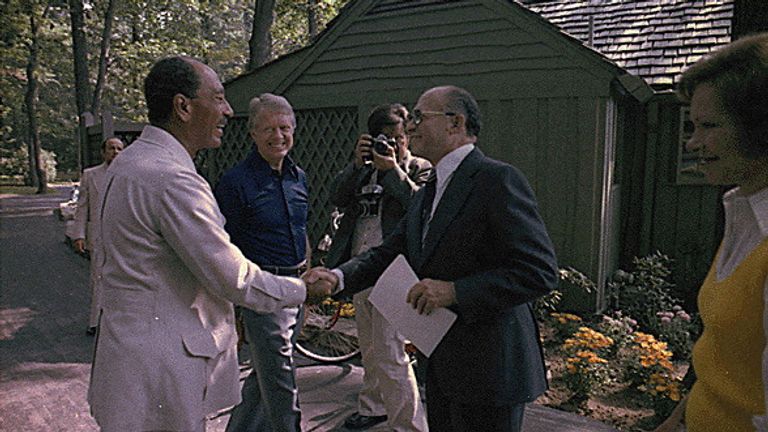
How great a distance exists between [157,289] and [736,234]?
1682 millimetres

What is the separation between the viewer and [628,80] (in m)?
6.26

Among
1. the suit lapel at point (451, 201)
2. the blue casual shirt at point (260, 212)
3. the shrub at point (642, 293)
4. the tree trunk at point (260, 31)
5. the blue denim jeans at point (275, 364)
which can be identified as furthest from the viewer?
the tree trunk at point (260, 31)

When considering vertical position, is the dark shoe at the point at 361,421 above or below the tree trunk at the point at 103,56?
below

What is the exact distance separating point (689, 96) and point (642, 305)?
19.6 ft

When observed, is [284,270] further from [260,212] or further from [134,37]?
[134,37]

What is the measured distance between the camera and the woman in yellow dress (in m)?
1.29

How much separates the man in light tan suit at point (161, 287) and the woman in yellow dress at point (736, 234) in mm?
1410

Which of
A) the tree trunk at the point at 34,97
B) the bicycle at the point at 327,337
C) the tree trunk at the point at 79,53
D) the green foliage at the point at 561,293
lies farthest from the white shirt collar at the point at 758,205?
the tree trunk at the point at 34,97

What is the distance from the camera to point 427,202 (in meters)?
2.43

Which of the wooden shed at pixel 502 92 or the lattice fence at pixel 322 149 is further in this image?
the lattice fence at pixel 322 149

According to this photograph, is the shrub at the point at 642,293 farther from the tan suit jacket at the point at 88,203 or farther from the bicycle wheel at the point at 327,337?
the tan suit jacket at the point at 88,203

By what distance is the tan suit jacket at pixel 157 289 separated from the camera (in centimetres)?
194

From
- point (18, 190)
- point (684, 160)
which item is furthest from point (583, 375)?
point (18, 190)

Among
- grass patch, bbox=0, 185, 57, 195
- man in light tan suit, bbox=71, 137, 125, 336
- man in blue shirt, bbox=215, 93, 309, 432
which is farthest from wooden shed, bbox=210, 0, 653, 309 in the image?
grass patch, bbox=0, 185, 57, 195
